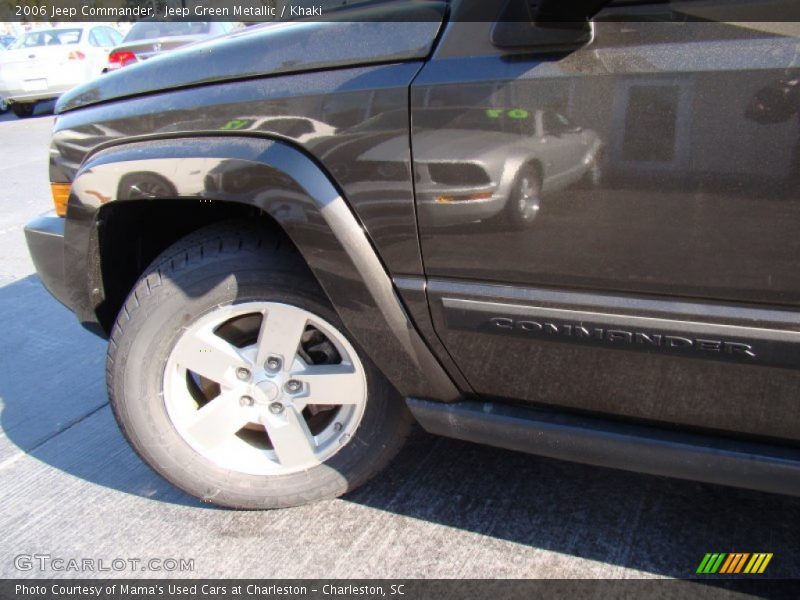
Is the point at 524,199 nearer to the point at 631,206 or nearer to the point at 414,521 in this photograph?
the point at 631,206

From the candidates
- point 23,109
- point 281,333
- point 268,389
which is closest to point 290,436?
point 268,389

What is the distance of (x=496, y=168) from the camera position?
160 cm

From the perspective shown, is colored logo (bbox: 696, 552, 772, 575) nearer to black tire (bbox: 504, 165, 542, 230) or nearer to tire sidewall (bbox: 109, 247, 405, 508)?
tire sidewall (bbox: 109, 247, 405, 508)

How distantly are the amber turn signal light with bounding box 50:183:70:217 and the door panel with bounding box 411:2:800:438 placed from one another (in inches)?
47.7

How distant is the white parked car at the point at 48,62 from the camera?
12.5 metres

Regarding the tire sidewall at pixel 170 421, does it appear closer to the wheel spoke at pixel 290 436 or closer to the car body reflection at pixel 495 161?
the wheel spoke at pixel 290 436

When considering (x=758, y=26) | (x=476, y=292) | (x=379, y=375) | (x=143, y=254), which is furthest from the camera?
(x=143, y=254)

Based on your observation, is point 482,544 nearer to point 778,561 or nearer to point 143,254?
point 778,561

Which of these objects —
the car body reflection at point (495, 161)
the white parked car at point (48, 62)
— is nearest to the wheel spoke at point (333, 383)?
the car body reflection at point (495, 161)

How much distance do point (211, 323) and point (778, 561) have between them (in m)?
1.67

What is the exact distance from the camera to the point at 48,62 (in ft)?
41.3

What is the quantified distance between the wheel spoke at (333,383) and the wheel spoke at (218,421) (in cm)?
21

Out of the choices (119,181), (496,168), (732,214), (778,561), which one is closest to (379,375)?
(496,168)

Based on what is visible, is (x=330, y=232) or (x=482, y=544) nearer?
(x=330, y=232)
